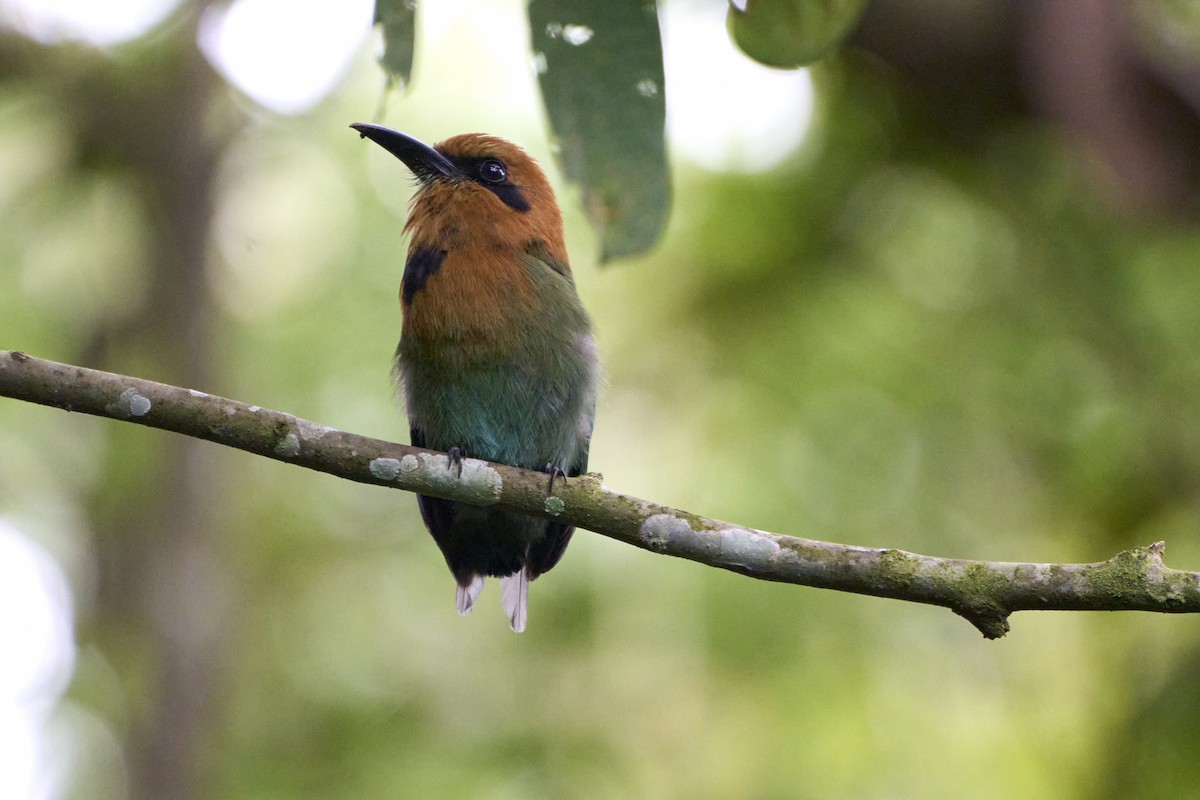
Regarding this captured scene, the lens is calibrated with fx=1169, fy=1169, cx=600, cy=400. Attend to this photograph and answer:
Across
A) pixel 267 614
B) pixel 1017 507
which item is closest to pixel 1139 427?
pixel 1017 507

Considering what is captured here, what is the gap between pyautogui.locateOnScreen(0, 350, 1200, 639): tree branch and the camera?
92.3 inches

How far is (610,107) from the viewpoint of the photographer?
242 centimetres

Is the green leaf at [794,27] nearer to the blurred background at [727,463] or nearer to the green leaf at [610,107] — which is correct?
the green leaf at [610,107]

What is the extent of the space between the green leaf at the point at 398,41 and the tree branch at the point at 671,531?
80 cm

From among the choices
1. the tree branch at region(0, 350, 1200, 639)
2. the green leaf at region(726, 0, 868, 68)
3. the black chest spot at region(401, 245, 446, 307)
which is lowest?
the tree branch at region(0, 350, 1200, 639)

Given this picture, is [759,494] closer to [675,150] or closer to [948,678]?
[948,678]

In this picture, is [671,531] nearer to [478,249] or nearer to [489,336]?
[489,336]

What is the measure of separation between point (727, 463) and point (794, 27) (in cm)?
518

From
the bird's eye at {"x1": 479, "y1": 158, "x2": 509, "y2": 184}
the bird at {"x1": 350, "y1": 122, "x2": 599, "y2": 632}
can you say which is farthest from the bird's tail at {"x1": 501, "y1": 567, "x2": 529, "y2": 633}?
the bird's eye at {"x1": 479, "y1": 158, "x2": 509, "y2": 184}

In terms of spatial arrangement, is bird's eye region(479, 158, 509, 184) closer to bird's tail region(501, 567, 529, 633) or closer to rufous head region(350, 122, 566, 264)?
rufous head region(350, 122, 566, 264)

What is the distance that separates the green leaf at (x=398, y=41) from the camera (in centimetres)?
221

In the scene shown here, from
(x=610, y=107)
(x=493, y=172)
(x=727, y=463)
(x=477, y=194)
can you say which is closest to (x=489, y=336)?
(x=477, y=194)

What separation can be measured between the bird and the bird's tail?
Answer: 92 mm

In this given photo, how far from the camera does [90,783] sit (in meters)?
7.71
